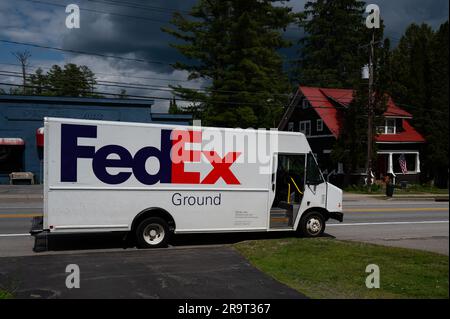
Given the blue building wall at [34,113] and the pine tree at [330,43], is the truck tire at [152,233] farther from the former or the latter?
the pine tree at [330,43]

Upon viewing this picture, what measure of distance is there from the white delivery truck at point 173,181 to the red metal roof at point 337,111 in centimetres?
2748

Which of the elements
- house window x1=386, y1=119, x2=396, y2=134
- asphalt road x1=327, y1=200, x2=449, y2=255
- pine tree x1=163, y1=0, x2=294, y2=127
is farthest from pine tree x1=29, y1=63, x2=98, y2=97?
asphalt road x1=327, y1=200, x2=449, y2=255

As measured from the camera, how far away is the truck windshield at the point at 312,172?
40.3 feet

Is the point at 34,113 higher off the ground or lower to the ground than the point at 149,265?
higher

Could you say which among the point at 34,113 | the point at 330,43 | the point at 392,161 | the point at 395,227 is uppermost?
the point at 330,43

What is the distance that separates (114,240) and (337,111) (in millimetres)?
33183

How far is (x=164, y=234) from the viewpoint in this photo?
1088 centimetres

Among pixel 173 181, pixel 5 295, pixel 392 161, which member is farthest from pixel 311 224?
pixel 392 161

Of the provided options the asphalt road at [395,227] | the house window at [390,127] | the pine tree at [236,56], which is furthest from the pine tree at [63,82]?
the asphalt road at [395,227]

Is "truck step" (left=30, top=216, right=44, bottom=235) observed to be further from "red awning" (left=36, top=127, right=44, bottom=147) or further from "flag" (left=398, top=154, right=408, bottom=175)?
"flag" (left=398, top=154, right=408, bottom=175)

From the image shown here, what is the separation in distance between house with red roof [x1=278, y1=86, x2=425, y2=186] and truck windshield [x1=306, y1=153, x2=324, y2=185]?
26741 millimetres

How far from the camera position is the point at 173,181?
35.6 feet

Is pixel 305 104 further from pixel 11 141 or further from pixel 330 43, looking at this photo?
pixel 11 141
